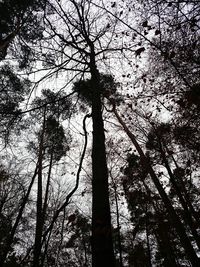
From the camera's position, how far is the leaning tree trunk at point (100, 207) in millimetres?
2594

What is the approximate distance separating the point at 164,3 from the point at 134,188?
14073mm

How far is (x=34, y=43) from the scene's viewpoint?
305 inches

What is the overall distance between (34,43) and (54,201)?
1190cm

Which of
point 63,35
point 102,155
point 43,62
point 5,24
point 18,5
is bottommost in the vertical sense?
point 102,155

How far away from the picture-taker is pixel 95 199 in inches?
128

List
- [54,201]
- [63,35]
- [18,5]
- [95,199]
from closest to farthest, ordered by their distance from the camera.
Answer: [95,199] → [63,35] → [18,5] → [54,201]

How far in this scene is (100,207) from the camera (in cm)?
312

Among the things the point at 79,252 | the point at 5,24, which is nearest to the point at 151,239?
the point at 79,252

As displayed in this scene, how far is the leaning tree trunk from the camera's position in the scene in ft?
8.51

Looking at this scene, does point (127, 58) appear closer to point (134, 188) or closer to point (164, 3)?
point (164, 3)

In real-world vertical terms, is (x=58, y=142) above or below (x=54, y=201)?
above

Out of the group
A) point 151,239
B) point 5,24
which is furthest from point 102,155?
point 151,239

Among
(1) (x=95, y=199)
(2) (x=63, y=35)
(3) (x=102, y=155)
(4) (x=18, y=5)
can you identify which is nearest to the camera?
(1) (x=95, y=199)

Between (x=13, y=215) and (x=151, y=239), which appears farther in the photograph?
(x=151, y=239)
